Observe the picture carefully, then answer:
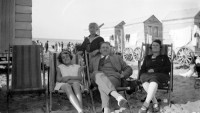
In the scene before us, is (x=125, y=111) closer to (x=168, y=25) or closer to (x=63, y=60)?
(x=63, y=60)

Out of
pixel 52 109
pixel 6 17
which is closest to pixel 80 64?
pixel 52 109

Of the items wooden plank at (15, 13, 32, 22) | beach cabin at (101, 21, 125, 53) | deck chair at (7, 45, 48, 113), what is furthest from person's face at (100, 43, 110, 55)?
beach cabin at (101, 21, 125, 53)

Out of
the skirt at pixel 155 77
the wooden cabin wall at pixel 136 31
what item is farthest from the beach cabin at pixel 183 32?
the skirt at pixel 155 77

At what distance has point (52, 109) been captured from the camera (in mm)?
4012

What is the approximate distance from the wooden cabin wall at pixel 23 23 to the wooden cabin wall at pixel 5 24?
780 millimetres

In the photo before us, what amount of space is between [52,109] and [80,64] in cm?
97

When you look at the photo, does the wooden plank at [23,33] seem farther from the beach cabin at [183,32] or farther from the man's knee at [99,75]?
the beach cabin at [183,32]

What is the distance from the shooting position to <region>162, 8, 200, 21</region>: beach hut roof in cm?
1338

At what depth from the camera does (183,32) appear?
43.2 ft

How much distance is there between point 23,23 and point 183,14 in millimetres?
9003

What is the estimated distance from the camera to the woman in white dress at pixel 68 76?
12.4 feet

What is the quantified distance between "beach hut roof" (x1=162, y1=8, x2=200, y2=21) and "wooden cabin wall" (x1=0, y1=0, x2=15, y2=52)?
916 centimetres

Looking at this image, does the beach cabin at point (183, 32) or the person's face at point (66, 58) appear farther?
the beach cabin at point (183, 32)

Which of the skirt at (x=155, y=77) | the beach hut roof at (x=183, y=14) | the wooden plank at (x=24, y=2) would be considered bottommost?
the skirt at (x=155, y=77)
